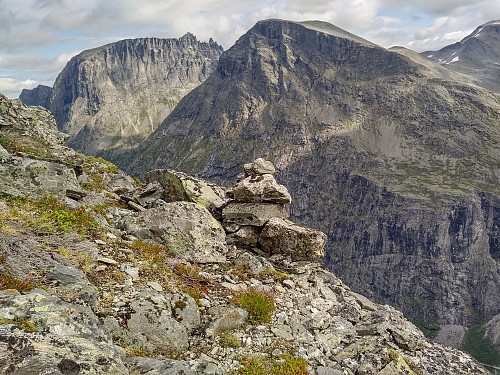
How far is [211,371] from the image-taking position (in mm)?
8453

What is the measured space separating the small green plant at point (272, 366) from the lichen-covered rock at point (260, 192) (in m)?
12.9

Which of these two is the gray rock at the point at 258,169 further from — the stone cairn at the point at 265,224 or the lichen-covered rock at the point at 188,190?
the lichen-covered rock at the point at 188,190

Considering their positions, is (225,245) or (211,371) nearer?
(211,371)

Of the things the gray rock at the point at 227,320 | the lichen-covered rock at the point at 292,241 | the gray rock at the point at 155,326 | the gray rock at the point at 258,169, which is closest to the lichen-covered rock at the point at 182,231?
the lichen-covered rock at the point at 292,241

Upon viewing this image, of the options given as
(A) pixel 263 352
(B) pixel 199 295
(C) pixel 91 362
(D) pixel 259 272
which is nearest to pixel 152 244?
(B) pixel 199 295

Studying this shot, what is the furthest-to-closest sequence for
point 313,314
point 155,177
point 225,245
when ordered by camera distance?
point 155,177
point 225,245
point 313,314

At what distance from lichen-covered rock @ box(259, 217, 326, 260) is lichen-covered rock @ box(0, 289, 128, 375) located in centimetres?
1284

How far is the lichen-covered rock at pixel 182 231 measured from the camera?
51.9 ft

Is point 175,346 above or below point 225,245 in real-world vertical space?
below

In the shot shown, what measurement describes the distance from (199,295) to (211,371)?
150 inches

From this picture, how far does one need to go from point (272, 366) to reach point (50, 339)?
6266 millimetres

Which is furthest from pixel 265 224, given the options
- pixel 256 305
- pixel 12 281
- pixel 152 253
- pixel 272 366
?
pixel 12 281

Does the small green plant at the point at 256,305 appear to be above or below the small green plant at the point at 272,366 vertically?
above

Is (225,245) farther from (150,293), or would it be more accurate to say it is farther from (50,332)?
(50,332)
